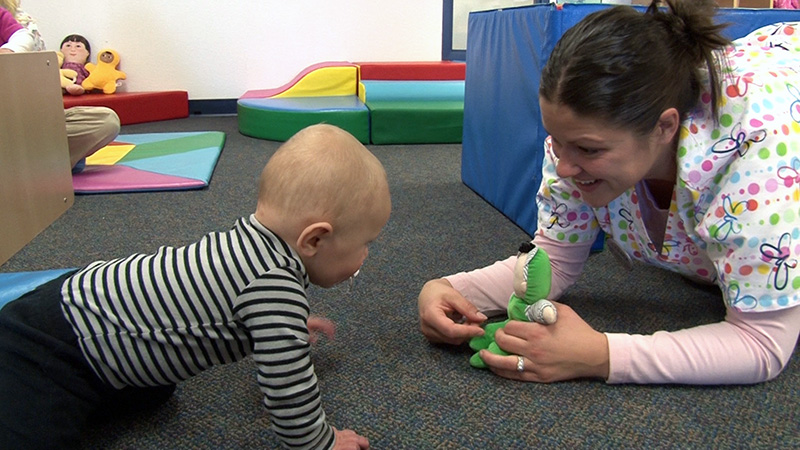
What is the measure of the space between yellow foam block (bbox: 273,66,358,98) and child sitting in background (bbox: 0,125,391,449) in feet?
8.31

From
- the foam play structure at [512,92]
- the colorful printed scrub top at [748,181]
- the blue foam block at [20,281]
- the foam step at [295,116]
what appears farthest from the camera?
the foam step at [295,116]

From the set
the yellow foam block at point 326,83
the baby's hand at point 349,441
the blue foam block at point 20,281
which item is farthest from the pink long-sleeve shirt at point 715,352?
the yellow foam block at point 326,83

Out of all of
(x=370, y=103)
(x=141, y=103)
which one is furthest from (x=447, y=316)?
(x=141, y=103)

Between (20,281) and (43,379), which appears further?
(20,281)

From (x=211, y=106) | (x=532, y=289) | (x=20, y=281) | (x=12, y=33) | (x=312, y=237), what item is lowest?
(x=211, y=106)

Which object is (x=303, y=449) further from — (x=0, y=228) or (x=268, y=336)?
(x=0, y=228)

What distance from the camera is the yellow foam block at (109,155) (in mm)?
2148

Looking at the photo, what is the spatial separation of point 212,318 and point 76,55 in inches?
126

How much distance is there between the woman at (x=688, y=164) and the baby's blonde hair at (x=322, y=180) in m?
0.26

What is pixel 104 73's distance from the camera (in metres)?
3.31

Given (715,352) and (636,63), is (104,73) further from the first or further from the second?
(715,352)

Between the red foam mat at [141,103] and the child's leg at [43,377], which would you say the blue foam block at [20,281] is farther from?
the red foam mat at [141,103]

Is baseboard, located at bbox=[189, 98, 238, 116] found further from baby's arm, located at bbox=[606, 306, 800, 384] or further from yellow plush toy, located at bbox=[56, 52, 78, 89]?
baby's arm, located at bbox=[606, 306, 800, 384]

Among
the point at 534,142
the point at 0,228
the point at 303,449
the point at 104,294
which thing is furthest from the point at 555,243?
the point at 0,228
